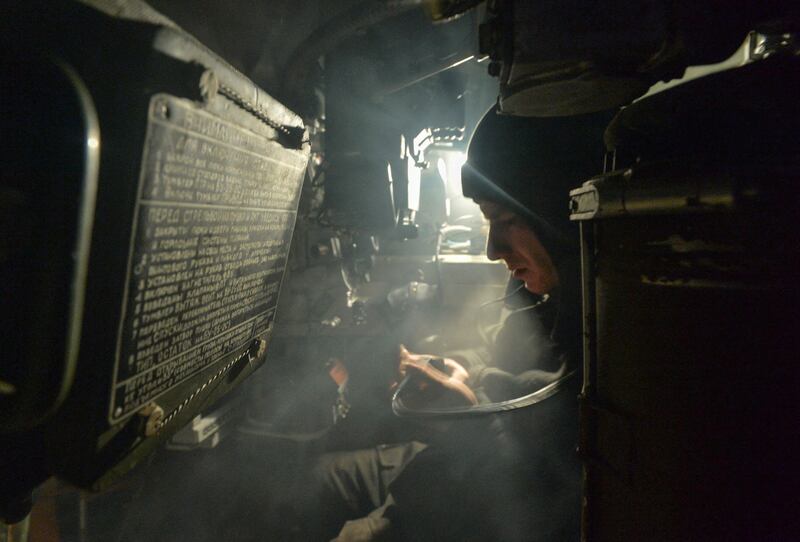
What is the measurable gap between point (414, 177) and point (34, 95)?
230 centimetres

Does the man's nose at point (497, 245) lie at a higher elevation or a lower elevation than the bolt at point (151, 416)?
higher

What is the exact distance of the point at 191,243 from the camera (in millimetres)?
603

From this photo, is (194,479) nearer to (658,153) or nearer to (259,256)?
(259,256)

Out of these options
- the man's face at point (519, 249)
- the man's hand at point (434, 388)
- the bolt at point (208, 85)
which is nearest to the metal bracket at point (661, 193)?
the bolt at point (208, 85)

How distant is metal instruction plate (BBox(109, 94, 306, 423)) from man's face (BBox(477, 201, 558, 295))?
3.04 ft

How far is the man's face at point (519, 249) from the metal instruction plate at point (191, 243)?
3.04 feet

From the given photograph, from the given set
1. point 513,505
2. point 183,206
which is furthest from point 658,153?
point 513,505

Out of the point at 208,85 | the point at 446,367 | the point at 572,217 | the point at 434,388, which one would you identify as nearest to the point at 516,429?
the point at 434,388

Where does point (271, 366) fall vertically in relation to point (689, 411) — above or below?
below

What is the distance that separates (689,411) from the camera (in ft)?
1.49

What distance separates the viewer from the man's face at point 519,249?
1489 mm

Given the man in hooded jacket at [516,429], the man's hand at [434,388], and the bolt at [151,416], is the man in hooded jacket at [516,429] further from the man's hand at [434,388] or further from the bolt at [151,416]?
the bolt at [151,416]

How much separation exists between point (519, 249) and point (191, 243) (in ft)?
4.11

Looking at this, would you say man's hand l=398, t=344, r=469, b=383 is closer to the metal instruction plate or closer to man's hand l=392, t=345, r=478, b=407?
man's hand l=392, t=345, r=478, b=407
